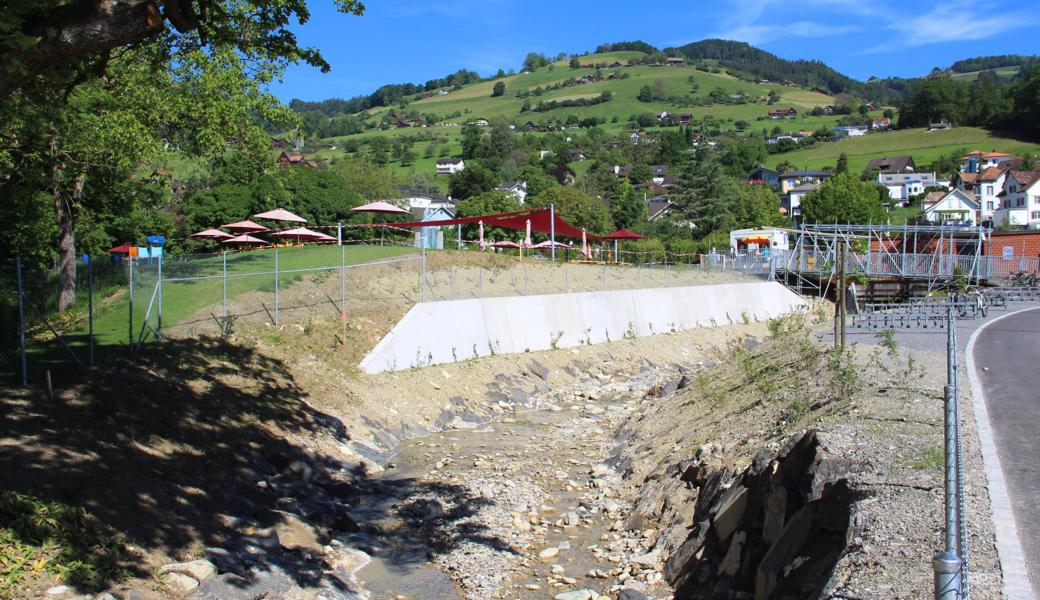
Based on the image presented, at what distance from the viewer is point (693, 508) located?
11.2m

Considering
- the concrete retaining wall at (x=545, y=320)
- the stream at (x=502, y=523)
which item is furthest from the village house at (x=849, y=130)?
the stream at (x=502, y=523)

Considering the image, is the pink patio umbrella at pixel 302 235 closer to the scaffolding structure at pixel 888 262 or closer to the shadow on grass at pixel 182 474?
the shadow on grass at pixel 182 474

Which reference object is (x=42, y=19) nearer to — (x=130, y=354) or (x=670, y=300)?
(x=130, y=354)

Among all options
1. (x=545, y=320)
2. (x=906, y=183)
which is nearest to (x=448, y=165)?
(x=906, y=183)

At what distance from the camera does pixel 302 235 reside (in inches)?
1563

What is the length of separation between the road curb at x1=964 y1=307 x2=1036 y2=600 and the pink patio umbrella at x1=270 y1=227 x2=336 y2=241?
30.2 m

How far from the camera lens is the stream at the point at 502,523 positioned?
1009 cm

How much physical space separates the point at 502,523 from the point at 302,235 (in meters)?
30.2

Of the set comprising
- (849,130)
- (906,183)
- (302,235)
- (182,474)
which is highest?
(849,130)

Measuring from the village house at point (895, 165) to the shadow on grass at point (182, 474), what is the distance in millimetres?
123109

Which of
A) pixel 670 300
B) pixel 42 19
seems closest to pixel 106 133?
pixel 42 19

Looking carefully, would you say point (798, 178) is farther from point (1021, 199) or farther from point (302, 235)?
point (302, 235)

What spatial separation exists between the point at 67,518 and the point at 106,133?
13498 millimetres

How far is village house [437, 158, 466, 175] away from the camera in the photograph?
475 ft
